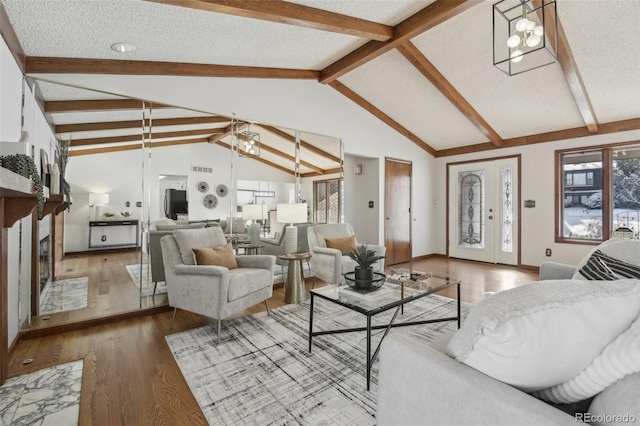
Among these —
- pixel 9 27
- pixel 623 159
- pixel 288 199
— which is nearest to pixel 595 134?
pixel 623 159

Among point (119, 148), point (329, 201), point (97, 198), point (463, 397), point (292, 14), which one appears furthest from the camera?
point (329, 201)

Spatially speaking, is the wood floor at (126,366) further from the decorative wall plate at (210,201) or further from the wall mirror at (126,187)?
the decorative wall plate at (210,201)

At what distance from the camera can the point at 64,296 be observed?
10.3 feet

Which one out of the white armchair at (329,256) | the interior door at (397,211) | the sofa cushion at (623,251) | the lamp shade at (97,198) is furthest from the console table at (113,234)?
the interior door at (397,211)

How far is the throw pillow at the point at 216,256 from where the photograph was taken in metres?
2.83

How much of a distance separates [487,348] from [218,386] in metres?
1.68

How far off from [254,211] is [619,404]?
378 cm

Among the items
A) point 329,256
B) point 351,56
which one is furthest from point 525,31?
point 329,256

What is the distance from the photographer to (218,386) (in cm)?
188

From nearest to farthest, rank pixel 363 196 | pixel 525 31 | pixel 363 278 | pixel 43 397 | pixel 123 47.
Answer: pixel 43 397, pixel 363 278, pixel 525 31, pixel 123 47, pixel 363 196

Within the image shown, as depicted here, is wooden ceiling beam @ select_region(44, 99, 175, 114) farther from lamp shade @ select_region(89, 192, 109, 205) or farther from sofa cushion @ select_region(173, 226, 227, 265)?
sofa cushion @ select_region(173, 226, 227, 265)

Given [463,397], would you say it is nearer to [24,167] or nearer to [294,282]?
A: [24,167]

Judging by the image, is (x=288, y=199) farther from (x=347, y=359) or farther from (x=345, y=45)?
(x=347, y=359)

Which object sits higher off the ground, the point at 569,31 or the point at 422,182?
the point at 569,31
